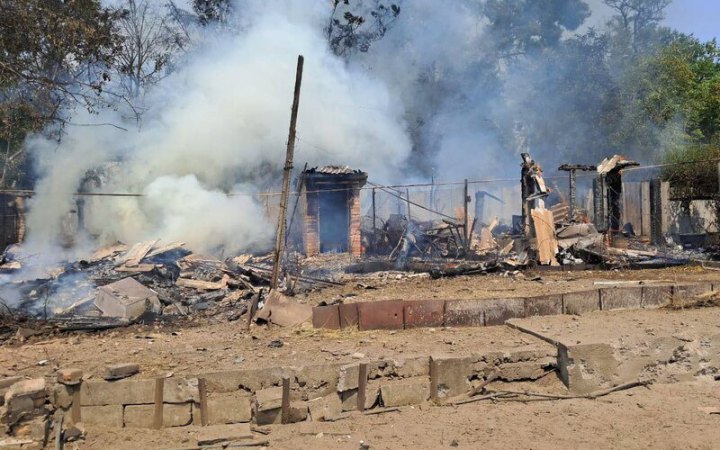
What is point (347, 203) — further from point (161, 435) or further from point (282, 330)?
point (161, 435)

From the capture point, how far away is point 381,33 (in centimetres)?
2825

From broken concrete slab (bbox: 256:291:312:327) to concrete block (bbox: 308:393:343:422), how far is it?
2179mm

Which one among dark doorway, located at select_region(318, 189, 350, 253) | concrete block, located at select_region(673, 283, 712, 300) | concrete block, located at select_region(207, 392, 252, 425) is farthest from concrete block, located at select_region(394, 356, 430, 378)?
dark doorway, located at select_region(318, 189, 350, 253)

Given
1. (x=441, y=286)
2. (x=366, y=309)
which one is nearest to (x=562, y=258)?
(x=441, y=286)

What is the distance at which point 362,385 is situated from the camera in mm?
5109

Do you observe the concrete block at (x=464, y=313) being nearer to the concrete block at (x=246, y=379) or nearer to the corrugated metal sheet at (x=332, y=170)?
the concrete block at (x=246, y=379)

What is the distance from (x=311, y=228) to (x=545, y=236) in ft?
22.9

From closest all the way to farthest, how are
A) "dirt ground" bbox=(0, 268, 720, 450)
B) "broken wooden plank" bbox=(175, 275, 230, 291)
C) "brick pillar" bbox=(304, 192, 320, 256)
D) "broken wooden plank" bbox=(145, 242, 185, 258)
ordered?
"dirt ground" bbox=(0, 268, 720, 450)
"broken wooden plank" bbox=(175, 275, 230, 291)
"broken wooden plank" bbox=(145, 242, 185, 258)
"brick pillar" bbox=(304, 192, 320, 256)

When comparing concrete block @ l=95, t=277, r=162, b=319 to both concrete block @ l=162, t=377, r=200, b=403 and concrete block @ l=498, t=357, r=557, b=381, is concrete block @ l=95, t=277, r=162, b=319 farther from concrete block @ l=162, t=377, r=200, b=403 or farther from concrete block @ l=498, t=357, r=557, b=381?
concrete block @ l=498, t=357, r=557, b=381

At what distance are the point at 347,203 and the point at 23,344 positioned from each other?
36.3 ft

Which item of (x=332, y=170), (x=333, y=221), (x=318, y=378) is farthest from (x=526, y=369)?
(x=333, y=221)

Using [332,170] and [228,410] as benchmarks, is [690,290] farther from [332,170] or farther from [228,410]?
[332,170]

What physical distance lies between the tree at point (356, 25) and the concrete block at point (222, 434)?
23.8 m

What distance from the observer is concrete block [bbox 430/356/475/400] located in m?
5.26
